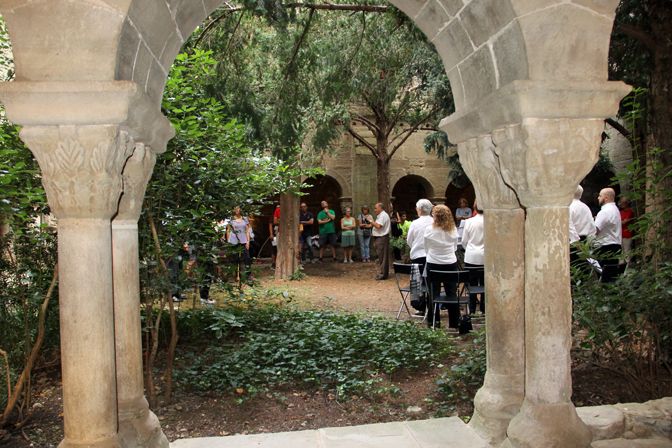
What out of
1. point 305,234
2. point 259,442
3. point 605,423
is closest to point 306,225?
point 305,234

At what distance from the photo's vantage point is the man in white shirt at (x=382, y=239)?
11766 mm

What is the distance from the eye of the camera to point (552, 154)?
2652 mm

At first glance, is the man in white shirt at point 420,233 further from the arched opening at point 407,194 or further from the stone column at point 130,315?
the arched opening at point 407,194

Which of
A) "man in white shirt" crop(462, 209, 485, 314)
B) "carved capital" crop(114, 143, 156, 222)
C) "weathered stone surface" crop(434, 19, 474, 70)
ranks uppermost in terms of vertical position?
"weathered stone surface" crop(434, 19, 474, 70)

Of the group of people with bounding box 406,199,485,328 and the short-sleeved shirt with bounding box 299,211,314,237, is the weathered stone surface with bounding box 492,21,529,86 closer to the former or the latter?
the group of people with bounding box 406,199,485,328

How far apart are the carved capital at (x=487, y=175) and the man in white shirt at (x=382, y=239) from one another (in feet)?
27.7

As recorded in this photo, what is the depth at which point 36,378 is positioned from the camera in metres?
4.82

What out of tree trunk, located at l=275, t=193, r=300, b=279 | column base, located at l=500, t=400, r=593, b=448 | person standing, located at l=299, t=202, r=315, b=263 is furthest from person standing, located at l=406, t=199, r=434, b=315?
person standing, located at l=299, t=202, r=315, b=263

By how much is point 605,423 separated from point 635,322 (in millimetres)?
1157

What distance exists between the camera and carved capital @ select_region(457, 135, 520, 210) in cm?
304

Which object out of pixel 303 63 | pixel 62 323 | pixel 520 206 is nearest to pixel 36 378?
pixel 62 323

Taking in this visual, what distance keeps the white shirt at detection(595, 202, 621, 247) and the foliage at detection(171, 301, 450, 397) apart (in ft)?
7.22

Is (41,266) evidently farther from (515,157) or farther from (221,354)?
(515,157)

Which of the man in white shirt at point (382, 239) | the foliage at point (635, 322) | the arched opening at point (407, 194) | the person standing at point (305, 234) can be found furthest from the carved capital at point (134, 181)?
the arched opening at point (407, 194)
